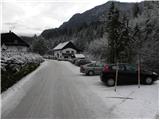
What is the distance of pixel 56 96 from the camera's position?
1326 cm

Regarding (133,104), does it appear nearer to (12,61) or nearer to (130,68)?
(130,68)

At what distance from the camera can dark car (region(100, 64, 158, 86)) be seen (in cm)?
1728

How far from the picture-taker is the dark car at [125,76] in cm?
1728

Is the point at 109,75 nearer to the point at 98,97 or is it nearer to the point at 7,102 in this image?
the point at 98,97

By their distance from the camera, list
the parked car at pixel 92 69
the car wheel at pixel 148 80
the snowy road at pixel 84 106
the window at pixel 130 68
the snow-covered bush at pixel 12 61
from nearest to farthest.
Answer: the snowy road at pixel 84 106 → the car wheel at pixel 148 80 → the window at pixel 130 68 → the snow-covered bush at pixel 12 61 → the parked car at pixel 92 69

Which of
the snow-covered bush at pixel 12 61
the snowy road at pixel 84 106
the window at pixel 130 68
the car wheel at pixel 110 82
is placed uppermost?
the snow-covered bush at pixel 12 61

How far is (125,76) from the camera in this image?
17.3m

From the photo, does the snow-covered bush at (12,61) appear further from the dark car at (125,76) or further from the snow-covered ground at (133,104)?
the snow-covered ground at (133,104)

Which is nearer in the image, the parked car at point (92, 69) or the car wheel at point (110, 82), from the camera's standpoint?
the car wheel at point (110, 82)

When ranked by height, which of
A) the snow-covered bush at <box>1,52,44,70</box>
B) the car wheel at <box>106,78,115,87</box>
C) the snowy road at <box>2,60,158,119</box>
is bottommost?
the snowy road at <box>2,60,158,119</box>

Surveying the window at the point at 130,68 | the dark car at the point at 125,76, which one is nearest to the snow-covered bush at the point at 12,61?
the dark car at the point at 125,76

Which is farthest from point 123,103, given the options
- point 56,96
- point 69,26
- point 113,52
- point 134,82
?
point 69,26

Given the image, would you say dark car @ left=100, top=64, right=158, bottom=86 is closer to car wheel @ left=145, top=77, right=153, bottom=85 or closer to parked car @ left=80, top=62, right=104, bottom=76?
car wheel @ left=145, top=77, right=153, bottom=85

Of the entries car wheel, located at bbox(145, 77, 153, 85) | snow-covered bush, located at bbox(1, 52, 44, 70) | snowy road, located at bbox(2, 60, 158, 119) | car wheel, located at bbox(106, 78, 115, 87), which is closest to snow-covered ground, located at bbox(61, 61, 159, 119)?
snowy road, located at bbox(2, 60, 158, 119)
